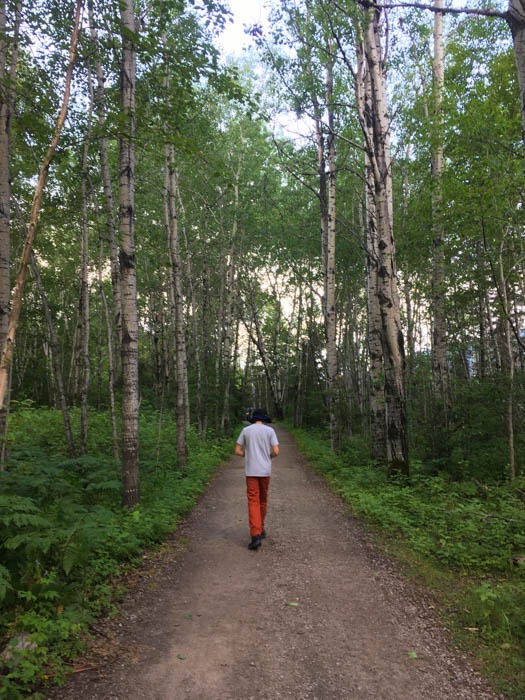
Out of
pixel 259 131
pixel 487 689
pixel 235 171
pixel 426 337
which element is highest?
pixel 259 131

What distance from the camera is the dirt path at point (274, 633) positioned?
9.18 ft

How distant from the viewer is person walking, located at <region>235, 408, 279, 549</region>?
563 cm

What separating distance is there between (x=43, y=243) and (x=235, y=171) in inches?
364

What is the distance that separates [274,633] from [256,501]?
222 cm

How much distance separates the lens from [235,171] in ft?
63.8

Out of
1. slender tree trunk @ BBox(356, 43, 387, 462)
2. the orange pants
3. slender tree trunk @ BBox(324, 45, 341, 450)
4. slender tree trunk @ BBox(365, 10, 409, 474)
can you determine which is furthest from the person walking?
slender tree trunk @ BBox(324, 45, 341, 450)

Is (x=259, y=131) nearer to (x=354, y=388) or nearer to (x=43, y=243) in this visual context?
(x=43, y=243)

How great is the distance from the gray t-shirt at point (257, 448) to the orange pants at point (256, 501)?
12cm

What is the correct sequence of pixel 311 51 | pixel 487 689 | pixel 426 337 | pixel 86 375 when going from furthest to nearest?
pixel 426 337 < pixel 311 51 < pixel 86 375 < pixel 487 689

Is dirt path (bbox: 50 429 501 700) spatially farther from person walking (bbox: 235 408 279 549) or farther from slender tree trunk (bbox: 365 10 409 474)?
slender tree trunk (bbox: 365 10 409 474)

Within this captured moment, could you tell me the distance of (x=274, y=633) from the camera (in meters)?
3.48

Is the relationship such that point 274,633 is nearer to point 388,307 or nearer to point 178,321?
point 388,307

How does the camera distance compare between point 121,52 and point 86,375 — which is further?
point 86,375

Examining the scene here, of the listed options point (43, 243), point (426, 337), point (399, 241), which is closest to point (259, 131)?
point (399, 241)
